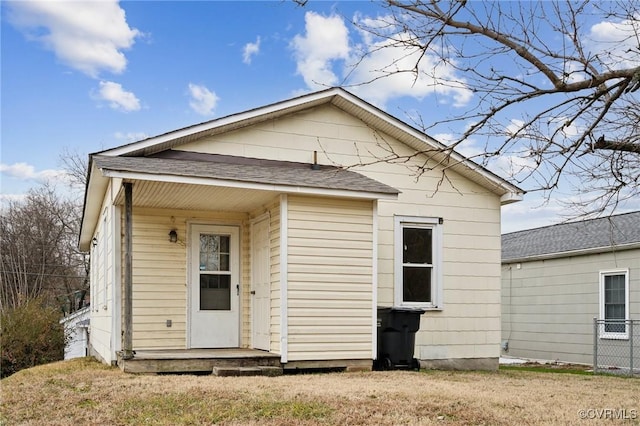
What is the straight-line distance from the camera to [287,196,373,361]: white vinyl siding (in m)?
10.2

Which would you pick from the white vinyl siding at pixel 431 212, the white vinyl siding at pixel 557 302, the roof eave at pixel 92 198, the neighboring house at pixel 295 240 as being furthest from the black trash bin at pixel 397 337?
the white vinyl siding at pixel 557 302

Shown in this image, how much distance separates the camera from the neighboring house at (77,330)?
20.9 meters

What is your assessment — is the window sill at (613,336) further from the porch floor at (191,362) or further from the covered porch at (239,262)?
the porch floor at (191,362)

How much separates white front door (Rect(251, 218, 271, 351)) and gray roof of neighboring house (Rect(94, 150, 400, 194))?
3.13ft

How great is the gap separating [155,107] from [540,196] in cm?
1377

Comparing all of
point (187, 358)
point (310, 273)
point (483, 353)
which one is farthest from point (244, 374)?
point (483, 353)

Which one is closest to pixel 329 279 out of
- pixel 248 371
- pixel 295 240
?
pixel 295 240

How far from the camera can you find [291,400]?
283 inches

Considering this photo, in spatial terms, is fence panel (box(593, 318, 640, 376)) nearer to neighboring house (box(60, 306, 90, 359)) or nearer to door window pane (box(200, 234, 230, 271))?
door window pane (box(200, 234, 230, 271))

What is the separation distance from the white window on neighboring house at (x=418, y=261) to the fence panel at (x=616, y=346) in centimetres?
524

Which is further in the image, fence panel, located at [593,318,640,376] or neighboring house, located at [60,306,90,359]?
neighboring house, located at [60,306,90,359]

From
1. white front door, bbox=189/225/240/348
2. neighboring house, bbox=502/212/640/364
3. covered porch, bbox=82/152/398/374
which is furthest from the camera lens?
neighboring house, bbox=502/212/640/364

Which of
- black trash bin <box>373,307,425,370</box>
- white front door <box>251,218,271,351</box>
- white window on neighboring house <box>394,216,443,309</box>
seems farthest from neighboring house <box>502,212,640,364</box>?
white front door <box>251,218,271,351</box>

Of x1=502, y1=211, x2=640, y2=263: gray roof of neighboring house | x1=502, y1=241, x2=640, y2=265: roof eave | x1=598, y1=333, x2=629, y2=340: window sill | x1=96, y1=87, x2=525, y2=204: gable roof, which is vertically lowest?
x1=598, y1=333, x2=629, y2=340: window sill
